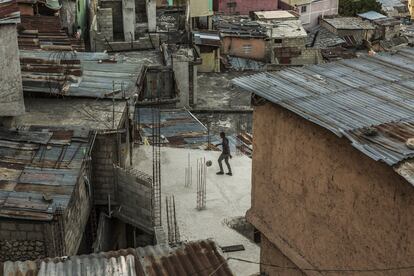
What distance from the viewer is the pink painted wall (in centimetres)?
4900

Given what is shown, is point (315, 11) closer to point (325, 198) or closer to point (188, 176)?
point (188, 176)

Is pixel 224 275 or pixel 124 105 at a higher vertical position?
pixel 124 105

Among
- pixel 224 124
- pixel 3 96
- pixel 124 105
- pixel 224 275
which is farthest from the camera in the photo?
pixel 224 124

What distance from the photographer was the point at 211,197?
53.8ft

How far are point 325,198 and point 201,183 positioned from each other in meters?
7.39

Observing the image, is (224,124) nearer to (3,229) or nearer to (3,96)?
(3,96)

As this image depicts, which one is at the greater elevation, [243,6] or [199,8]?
[199,8]

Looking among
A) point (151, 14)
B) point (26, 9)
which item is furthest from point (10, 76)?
point (151, 14)

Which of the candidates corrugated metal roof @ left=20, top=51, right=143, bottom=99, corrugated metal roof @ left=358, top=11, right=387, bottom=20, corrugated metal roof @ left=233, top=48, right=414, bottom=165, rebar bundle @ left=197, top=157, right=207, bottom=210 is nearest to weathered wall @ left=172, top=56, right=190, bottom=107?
corrugated metal roof @ left=20, top=51, right=143, bottom=99

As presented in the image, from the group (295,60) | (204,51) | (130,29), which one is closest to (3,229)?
(130,29)

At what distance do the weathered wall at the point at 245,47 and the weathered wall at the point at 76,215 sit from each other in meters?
26.6

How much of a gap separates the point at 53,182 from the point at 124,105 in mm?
4235

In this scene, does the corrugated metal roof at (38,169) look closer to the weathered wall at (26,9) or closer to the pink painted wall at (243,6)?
the weathered wall at (26,9)

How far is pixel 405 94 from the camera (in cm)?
1030
